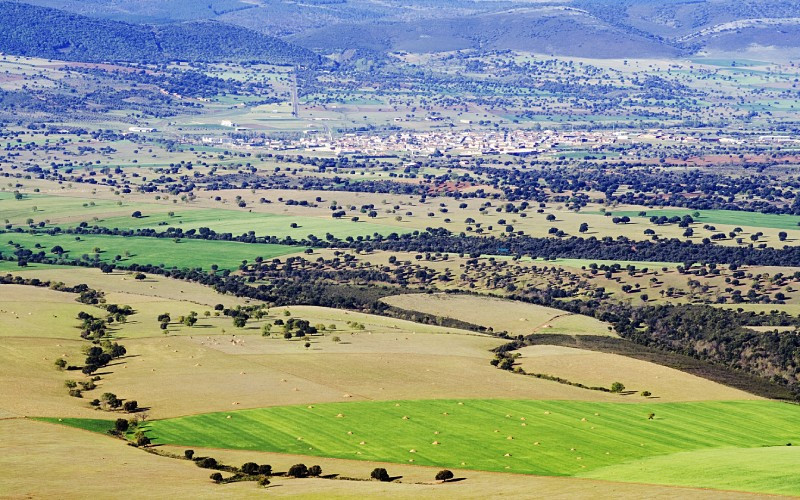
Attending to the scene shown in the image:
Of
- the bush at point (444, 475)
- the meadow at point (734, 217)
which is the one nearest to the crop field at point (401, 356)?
the meadow at point (734, 217)

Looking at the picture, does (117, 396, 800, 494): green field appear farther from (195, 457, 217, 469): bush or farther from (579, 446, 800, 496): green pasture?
(195, 457, 217, 469): bush

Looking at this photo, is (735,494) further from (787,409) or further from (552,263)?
(552,263)

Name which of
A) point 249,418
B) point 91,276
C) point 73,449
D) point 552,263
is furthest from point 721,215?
point 73,449

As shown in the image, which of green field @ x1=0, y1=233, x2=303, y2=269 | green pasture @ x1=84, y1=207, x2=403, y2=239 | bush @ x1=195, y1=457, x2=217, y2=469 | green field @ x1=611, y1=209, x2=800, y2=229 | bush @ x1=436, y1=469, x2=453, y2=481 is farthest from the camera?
green field @ x1=611, y1=209, x2=800, y2=229

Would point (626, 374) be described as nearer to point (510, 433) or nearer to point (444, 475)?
point (510, 433)

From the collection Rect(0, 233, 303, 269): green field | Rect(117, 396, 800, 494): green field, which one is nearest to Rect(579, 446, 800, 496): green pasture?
Rect(117, 396, 800, 494): green field

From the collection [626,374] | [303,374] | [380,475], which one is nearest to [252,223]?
[303,374]
